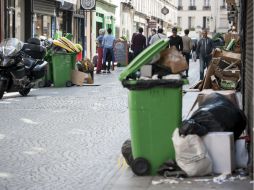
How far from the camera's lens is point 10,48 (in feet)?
54.9

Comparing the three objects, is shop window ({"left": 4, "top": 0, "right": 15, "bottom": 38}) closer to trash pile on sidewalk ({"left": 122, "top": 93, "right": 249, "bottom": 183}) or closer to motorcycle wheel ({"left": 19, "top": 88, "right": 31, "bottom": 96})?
motorcycle wheel ({"left": 19, "top": 88, "right": 31, "bottom": 96})

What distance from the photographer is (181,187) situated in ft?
22.2

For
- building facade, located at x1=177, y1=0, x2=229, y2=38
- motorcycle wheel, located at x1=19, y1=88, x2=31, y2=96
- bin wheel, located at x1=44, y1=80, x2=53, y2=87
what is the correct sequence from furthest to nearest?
building facade, located at x1=177, y1=0, x2=229, y2=38
bin wheel, located at x1=44, y1=80, x2=53, y2=87
motorcycle wheel, located at x1=19, y1=88, x2=31, y2=96

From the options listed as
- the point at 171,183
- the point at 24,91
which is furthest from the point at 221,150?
the point at 24,91

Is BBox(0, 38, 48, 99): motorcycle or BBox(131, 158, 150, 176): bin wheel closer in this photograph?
BBox(131, 158, 150, 176): bin wheel

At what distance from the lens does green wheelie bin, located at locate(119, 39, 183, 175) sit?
23.8 ft

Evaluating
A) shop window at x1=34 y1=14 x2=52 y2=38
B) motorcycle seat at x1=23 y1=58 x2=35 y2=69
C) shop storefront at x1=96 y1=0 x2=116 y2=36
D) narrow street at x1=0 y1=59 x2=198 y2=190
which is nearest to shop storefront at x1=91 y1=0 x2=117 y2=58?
shop storefront at x1=96 y1=0 x2=116 y2=36

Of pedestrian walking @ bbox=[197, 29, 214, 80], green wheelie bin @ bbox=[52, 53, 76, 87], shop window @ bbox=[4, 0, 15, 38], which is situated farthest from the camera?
shop window @ bbox=[4, 0, 15, 38]

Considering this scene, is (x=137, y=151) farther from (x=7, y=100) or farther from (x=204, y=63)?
(x=204, y=63)

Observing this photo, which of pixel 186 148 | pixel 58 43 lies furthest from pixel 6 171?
pixel 58 43

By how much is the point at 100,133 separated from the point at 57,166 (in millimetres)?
2735

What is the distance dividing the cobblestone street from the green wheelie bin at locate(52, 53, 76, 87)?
291cm

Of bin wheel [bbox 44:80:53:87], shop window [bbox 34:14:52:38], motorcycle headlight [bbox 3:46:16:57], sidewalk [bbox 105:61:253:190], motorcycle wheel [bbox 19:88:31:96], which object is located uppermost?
shop window [bbox 34:14:52:38]

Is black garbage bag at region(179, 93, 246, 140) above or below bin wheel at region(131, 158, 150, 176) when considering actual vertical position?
above
